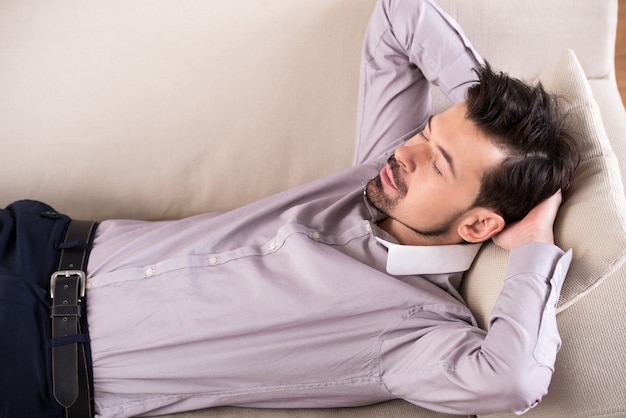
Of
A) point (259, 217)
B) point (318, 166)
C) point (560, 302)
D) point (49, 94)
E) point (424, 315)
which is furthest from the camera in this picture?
point (318, 166)

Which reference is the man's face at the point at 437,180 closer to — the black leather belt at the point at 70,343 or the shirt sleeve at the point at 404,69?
the shirt sleeve at the point at 404,69

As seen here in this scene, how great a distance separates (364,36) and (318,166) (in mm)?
378

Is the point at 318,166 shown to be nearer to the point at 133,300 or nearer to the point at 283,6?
the point at 283,6

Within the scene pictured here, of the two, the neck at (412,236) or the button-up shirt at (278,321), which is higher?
the neck at (412,236)

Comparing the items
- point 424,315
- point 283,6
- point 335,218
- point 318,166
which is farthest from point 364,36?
point 424,315

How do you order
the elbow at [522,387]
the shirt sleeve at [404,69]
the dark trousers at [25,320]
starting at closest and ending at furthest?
the elbow at [522,387]
the dark trousers at [25,320]
the shirt sleeve at [404,69]

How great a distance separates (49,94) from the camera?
1672 millimetres

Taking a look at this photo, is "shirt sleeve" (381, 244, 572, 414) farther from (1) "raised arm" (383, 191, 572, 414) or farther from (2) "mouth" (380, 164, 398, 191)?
(2) "mouth" (380, 164, 398, 191)

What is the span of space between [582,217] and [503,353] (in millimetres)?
332

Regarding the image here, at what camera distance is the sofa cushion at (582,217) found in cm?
124

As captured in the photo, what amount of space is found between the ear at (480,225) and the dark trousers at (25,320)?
93 cm

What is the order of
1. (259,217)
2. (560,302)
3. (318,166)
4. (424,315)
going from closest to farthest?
(560,302) < (424,315) < (259,217) < (318,166)

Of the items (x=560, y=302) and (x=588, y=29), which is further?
(x=588, y=29)

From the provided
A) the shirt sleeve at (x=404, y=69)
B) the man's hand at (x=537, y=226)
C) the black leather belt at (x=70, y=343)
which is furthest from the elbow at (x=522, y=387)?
the black leather belt at (x=70, y=343)
